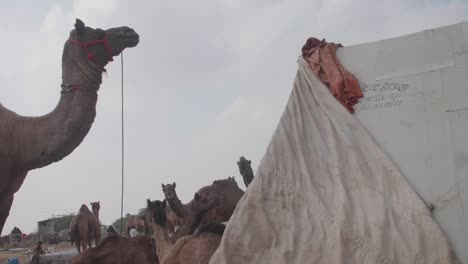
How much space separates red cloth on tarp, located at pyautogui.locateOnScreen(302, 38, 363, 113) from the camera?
147 inches

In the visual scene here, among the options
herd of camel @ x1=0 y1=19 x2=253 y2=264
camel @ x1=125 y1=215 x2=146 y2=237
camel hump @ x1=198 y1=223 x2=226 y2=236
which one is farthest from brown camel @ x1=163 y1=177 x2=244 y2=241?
camel @ x1=125 y1=215 x2=146 y2=237

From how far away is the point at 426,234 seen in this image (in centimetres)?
322

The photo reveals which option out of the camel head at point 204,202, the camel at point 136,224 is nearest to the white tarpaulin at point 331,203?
the camel head at point 204,202

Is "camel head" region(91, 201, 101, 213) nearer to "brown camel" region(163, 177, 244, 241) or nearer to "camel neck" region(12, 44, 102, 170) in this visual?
"brown camel" region(163, 177, 244, 241)

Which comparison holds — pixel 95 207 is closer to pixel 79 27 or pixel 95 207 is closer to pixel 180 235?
pixel 180 235

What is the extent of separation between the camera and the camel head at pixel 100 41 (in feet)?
20.2

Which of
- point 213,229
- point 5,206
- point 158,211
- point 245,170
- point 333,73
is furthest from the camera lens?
Result: point 245,170

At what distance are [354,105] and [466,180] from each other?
94 centimetres

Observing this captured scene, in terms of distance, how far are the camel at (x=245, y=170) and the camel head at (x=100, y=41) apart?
3.94m

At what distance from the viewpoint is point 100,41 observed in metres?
6.20

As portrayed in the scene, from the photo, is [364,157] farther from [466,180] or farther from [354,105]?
[466,180]

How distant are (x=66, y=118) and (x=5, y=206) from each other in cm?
151

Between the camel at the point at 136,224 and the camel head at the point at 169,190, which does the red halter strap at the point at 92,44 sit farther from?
the camel at the point at 136,224

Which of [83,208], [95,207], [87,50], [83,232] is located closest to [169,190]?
[87,50]
